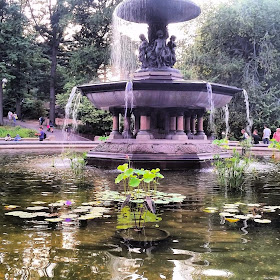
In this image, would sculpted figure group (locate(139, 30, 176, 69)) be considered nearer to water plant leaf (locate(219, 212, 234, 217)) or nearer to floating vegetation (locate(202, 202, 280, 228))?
floating vegetation (locate(202, 202, 280, 228))

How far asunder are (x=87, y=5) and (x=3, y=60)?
9493 millimetres

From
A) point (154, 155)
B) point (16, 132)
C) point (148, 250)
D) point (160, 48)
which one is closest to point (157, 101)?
point (154, 155)

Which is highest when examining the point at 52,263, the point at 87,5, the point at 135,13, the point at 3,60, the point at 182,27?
the point at 87,5

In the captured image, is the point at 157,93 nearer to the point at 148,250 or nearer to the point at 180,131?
the point at 180,131

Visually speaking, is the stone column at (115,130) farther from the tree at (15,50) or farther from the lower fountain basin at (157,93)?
the tree at (15,50)

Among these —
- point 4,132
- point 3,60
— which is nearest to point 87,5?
point 3,60

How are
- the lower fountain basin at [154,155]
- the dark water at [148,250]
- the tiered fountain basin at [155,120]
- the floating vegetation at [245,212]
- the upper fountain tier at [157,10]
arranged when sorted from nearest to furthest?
the dark water at [148,250] < the floating vegetation at [245,212] < the lower fountain basin at [154,155] < the tiered fountain basin at [155,120] < the upper fountain tier at [157,10]

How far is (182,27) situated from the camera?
110ft

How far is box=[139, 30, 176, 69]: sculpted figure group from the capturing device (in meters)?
12.9

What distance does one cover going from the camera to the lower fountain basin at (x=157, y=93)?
10.6 meters

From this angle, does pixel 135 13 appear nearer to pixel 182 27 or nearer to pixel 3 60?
pixel 182 27

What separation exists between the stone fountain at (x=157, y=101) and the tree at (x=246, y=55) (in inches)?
647

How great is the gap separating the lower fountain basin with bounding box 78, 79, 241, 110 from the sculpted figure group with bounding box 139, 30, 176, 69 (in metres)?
2.02

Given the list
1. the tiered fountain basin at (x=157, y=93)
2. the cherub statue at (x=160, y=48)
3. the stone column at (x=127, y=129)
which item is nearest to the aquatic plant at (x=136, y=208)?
the tiered fountain basin at (x=157, y=93)
